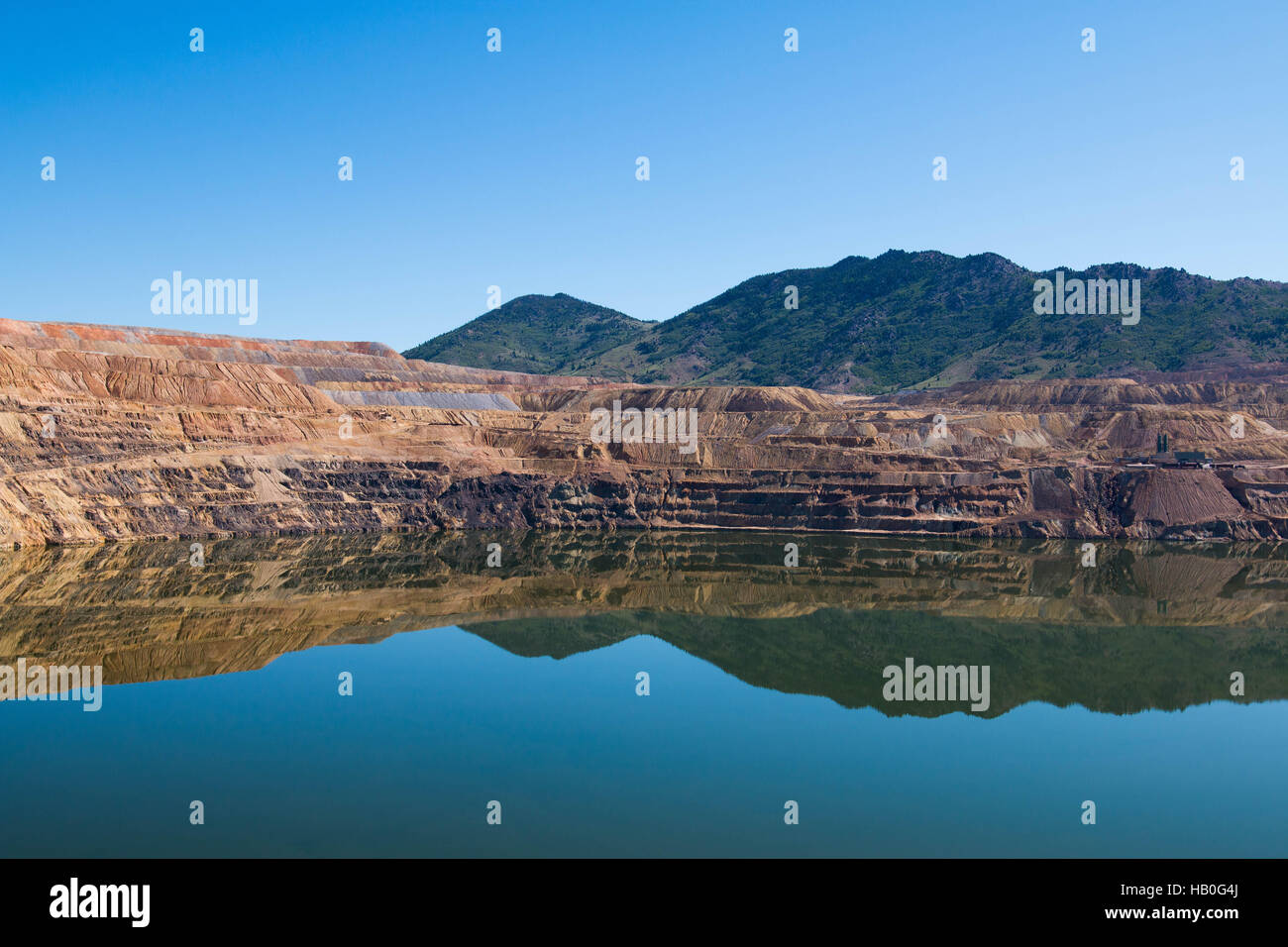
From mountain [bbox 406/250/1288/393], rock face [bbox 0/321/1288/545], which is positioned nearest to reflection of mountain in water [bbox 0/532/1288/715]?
rock face [bbox 0/321/1288/545]

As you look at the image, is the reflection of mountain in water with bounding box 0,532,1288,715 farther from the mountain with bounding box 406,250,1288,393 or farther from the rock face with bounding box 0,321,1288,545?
the mountain with bounding box 406,250,1288,393

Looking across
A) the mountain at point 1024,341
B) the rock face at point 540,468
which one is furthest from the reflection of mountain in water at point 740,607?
the mountain at point 1024,341

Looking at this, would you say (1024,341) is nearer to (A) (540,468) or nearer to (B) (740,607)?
(A) (540,468)

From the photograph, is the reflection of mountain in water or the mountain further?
the mountain

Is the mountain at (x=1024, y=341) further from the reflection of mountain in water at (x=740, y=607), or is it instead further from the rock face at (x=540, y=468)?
the reflection of mountain in water at (x=740, y=607)
